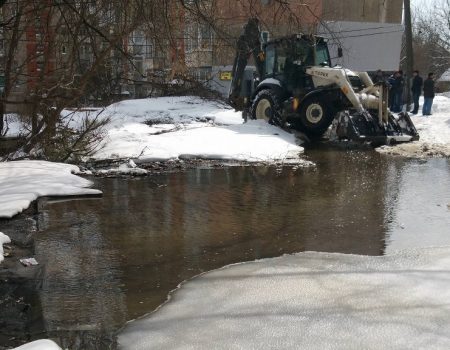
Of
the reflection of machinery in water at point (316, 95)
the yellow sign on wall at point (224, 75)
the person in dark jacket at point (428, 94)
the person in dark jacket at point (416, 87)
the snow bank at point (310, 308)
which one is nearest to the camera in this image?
the snow bank at point (310, 308)

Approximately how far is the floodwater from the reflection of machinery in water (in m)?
3.82

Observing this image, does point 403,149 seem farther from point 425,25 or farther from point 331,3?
point 425,25

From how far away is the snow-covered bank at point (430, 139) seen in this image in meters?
13.8

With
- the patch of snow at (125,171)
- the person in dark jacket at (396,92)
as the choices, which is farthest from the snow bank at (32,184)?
the person in dark jacket at (396,92)

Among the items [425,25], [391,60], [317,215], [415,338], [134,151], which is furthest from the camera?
[425,25]

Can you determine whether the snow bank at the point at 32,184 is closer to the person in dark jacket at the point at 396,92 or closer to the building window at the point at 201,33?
the building window at the point at 201,33

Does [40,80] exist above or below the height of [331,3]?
below

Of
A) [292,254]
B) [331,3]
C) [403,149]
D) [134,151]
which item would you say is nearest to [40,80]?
[134,151]

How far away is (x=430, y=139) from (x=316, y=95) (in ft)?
11.6

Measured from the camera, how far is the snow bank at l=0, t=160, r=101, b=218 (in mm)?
7565

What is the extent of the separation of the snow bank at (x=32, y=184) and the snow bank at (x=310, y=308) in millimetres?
3584

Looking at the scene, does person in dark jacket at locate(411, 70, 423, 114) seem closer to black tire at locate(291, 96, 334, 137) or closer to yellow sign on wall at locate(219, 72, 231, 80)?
black tire at locate(291, 96, 334, 137)

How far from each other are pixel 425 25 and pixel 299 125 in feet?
124

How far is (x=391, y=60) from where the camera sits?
3856 centimetres
